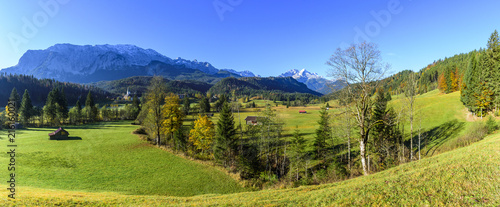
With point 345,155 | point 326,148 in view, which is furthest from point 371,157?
point 326,148

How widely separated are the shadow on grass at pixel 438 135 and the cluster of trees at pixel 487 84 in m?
4.20

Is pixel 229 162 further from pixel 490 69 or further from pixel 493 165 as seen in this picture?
pixel 490 69

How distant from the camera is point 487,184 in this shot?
7.27 metres

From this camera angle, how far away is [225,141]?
34250 millimetres

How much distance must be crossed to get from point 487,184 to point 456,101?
57.3m

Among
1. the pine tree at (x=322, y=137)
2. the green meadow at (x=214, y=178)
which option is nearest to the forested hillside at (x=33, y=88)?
the green meadow at (x=214, y=178)

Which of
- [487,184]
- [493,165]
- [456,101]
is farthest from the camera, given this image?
[456,101]

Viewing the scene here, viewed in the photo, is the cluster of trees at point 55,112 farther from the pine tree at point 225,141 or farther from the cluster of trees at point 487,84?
the cluster of trees at point 487,84

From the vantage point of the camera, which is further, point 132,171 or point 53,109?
point 53,109

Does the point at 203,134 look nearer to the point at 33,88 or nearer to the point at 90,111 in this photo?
the point at 90,111

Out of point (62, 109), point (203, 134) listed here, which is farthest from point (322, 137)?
point (62, 109)

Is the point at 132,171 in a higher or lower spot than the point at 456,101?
lower

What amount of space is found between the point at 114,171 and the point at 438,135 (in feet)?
178

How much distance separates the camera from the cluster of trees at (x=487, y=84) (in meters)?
30.4
